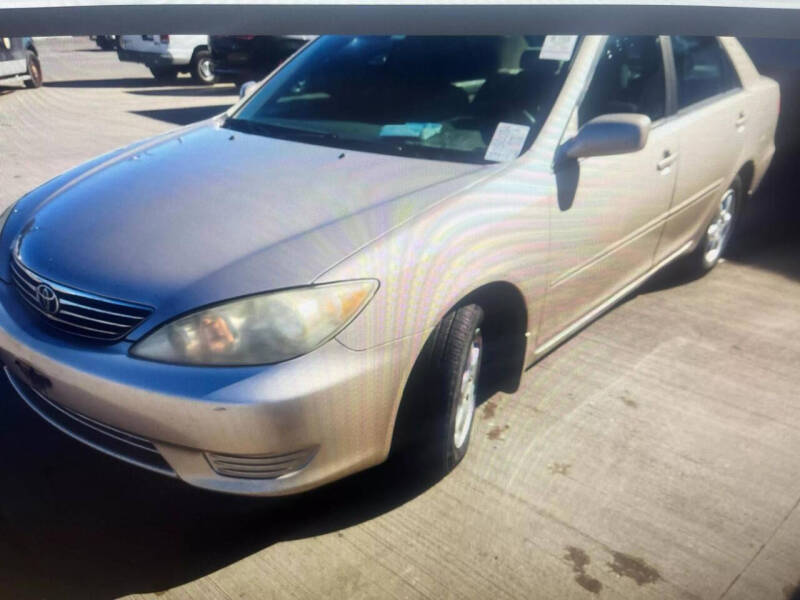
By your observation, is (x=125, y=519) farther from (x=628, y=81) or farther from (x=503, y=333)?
(x=628, y=81)

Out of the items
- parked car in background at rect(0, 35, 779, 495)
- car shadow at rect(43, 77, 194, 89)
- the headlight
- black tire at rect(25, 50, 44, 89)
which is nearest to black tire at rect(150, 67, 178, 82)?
car shadow at rect(43, 77, 194, 89)

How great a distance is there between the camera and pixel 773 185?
6.28 meters

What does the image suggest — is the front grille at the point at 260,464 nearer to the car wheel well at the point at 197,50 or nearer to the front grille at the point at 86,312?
the front grille at the point at 86,312

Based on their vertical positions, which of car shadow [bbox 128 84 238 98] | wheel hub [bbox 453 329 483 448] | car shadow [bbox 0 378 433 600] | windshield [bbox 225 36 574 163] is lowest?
car shadow [bbox 0 378 433 600]

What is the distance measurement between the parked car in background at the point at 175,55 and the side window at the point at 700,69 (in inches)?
479

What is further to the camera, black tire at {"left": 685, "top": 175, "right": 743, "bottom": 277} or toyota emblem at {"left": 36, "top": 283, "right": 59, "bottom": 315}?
black tire at {"left": 685, "top": 175, "right": 743, "bottom": 277}

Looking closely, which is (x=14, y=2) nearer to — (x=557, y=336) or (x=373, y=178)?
(x=373, y=178)

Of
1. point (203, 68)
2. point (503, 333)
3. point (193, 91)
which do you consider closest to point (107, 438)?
point (503, 333)

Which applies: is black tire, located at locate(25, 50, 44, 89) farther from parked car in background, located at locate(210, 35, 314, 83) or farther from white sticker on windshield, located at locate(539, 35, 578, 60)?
white sticker on windshield, located at locate(539, 35, 578, 60)

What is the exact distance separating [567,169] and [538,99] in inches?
12.8

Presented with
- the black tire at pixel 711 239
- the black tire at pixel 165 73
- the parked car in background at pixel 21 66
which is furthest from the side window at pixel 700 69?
the black tire at pixel 165 73

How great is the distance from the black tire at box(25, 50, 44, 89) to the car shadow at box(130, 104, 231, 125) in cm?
373

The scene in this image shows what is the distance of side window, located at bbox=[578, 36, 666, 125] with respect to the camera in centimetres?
313

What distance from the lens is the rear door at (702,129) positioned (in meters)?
3.68
